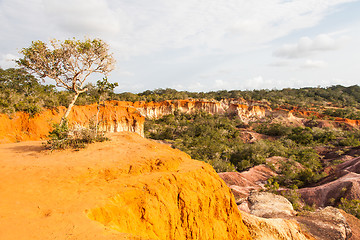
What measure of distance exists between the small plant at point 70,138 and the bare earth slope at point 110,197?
362mm

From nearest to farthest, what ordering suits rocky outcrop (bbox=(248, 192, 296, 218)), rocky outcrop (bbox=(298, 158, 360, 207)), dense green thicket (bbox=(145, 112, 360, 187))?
rocky outcrop (bbox=(248, 192, 296, 218))
rocky outcrop (bbox=(298, 158, 360, 207))
dense green thicket (bbox=(145, 112, 360, 187))

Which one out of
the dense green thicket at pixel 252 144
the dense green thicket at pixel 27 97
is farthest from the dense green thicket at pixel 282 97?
the dense green thicket at pixel 27 97

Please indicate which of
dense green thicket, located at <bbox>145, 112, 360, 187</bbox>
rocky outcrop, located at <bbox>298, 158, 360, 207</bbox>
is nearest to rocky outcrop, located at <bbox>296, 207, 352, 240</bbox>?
rocky outcrop, located at <bbox>298, 158, 360, 207</bbox>

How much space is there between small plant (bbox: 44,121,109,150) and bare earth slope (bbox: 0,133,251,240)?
36 centimetres

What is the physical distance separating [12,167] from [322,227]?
1109cm

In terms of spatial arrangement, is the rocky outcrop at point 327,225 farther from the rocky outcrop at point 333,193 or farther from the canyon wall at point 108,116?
the canyon wall at point 108,116

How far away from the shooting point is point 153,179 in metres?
4.76

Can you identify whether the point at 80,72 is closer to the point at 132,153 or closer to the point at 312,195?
the point at 132,153

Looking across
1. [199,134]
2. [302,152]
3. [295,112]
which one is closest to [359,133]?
[302,152]

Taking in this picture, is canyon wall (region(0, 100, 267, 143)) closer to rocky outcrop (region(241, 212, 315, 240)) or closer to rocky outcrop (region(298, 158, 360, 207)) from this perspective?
rocky outcrop (region(241, 212, 315, 240))

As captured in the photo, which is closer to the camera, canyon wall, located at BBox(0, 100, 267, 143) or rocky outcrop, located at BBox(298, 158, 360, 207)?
rocky outcrop, located at BBox(298, 158, 360, 207)

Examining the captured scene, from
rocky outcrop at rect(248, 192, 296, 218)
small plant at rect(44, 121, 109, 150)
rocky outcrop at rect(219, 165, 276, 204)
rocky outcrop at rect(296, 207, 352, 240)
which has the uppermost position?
small plant at rect(44, 121, 109, 150)

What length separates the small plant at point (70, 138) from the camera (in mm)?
6824

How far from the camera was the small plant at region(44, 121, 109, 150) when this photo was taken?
682 cm
